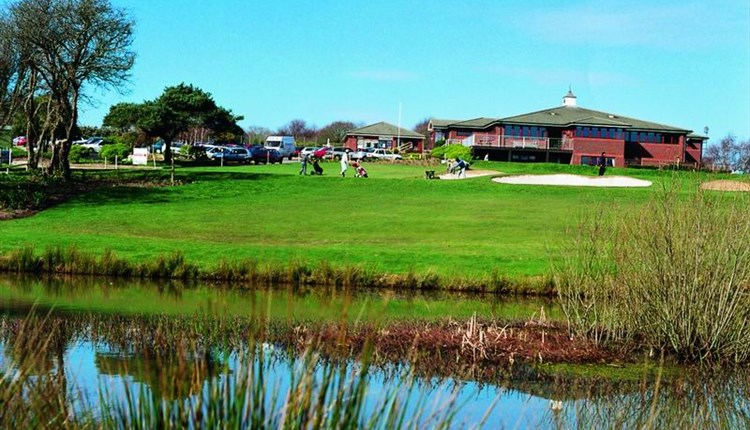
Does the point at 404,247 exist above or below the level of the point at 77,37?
below

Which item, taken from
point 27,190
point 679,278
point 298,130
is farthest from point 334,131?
point 679,278

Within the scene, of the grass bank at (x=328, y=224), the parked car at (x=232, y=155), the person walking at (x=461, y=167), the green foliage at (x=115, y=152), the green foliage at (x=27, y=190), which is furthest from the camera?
the parked car at (x=232, y=155)

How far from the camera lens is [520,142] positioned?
92438 mm

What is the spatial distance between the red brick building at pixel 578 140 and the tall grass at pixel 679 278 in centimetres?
7480

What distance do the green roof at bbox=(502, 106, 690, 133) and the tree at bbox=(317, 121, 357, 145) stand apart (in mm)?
48038

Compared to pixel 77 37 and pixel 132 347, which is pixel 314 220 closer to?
pixel 77 37

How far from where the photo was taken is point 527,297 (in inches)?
1022

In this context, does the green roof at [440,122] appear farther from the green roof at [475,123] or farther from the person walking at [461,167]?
the person walking at [461,167]

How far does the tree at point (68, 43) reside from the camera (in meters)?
44.7

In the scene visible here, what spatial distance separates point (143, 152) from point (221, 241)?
4003 cm

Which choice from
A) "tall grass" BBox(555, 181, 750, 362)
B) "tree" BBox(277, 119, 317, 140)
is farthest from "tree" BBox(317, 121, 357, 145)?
"tall grass" BBox(555, 181, 750, 362)

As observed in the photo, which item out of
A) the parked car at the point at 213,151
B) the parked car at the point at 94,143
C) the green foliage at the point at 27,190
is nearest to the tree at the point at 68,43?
the green foliage at the point at 27,190

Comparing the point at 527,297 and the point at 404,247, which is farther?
the point at 404,247

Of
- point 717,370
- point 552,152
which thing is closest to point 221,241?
point 717,370
